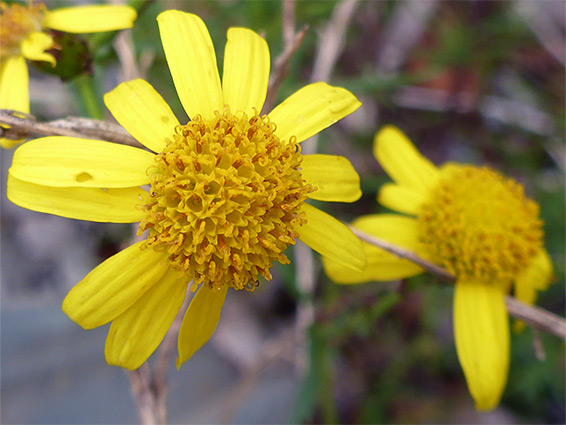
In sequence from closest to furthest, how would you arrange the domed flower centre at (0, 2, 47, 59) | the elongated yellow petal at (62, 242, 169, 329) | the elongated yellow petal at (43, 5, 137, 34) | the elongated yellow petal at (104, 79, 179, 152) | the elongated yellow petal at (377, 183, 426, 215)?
the elongated yellow petal at (62, 242, 169, 329) < the elongated yellow petal at (104, 79, 179, 152) < the elongated yellow petal at (43, 5, 137, 34) < the domed flower centre at (0, 2, 47, 59) < the elongated yellow petal at (377, 183, 426, 215)

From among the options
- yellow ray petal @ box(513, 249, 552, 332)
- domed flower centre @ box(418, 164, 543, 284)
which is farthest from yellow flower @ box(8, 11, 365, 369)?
yellow ray petal @ box(513, 249, 552, 332)

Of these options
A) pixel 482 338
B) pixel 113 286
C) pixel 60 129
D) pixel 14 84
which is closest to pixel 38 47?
pixel 14 84

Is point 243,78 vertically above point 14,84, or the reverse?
point 243,78

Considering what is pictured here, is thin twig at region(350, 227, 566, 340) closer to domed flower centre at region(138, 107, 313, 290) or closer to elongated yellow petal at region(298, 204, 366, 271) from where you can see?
elongated yellow petal at region(298, 204, 366, 271)

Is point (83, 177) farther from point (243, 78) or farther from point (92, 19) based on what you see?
point (92, 19)

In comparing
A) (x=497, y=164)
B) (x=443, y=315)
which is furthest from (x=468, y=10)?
(x=443, y=315)

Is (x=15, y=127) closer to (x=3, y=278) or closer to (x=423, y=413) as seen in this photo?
(x=3, y=278)

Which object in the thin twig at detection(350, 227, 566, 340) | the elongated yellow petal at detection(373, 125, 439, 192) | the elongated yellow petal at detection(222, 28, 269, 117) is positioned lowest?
the thin twig at detection(350, 227, 566, 340)
